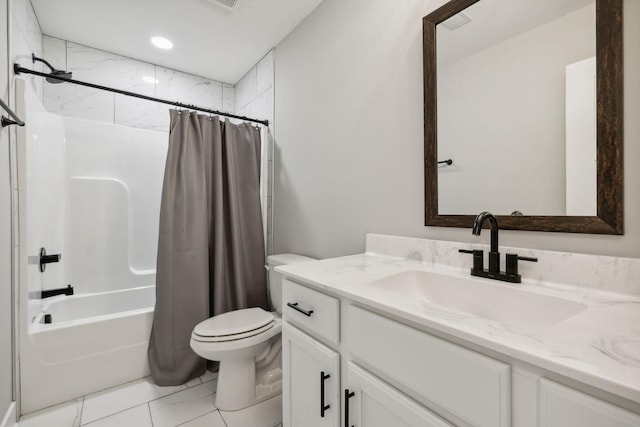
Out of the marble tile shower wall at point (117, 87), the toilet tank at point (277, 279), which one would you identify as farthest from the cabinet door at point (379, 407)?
the marble tile shower wall at point (117, 87)

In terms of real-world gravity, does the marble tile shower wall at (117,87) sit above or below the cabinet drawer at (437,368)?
above

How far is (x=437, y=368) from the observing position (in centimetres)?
62

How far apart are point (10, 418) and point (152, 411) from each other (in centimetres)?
60

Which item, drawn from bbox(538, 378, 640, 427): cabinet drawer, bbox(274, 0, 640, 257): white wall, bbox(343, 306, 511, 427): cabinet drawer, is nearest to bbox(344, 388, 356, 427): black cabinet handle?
bbox(343, 306, 511, 427): cabinet drawer

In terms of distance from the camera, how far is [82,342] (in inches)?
64.1

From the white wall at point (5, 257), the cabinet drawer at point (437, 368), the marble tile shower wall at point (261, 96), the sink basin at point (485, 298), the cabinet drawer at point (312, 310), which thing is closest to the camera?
the cabinet drawer at point (437, 368)

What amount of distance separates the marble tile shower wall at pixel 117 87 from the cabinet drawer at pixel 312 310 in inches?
92.5

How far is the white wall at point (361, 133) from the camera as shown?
867mm

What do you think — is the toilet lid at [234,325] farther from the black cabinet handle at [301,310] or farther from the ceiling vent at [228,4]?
the ceiling vent at [228,4]

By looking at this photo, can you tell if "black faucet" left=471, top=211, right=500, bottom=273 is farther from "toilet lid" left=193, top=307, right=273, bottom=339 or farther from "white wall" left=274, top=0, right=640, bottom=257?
"toilet lid" left=193, top=307, right=273, bottom=339

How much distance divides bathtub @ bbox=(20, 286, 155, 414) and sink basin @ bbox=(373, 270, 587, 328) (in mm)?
1663

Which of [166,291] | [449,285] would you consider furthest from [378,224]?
[166,291]

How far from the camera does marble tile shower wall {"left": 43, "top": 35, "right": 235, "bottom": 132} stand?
2248mm

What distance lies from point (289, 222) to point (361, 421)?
1486 mm
